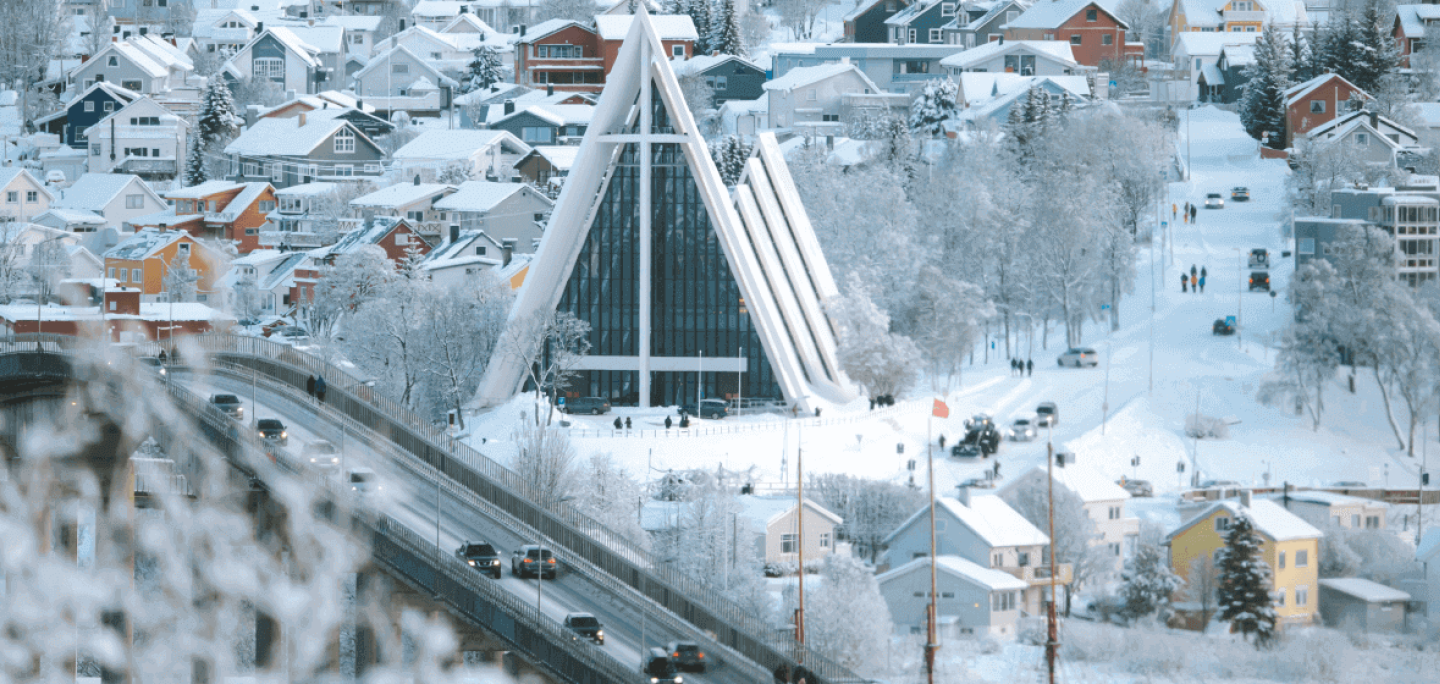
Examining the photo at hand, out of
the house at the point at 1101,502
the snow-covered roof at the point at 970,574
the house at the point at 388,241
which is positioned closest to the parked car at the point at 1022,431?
the house at the point at 1101,502

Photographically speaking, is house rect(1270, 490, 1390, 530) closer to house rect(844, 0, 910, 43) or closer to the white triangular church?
the white triangular church

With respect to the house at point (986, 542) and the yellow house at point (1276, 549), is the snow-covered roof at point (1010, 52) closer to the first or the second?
the yellow house at point (1276, 549)

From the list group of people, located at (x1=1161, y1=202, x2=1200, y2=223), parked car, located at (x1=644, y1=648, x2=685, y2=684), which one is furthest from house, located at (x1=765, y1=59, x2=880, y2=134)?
parked car, located at (x1=644, y1=648, x2=685, y2=684)

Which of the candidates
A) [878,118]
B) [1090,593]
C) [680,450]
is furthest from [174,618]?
[878,118]

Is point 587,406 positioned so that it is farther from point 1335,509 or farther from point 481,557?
point 481,557

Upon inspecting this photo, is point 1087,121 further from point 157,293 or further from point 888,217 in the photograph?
point 157,293

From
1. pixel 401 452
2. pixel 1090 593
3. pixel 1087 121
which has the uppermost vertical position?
pixel 1087 121
